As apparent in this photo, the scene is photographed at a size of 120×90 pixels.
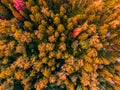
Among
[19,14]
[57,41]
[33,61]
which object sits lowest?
[33,61]

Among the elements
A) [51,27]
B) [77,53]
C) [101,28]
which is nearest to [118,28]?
[101,28]

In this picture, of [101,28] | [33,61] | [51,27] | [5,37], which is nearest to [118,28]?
[101,28]

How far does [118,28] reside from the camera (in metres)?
7.52

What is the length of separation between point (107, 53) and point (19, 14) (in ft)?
8.16

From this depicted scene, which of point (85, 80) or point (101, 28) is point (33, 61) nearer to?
point (85, 80)

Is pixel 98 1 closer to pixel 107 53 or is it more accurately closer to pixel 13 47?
pixel 107 53

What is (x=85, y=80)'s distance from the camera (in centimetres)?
712

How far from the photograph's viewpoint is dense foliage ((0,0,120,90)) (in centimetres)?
705

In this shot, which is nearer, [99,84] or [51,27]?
[51,27]

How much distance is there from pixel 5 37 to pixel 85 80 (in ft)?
7.57

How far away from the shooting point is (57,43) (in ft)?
23.7

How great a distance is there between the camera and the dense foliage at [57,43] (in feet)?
23.1

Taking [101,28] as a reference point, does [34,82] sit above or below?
below

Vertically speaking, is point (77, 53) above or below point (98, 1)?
below
